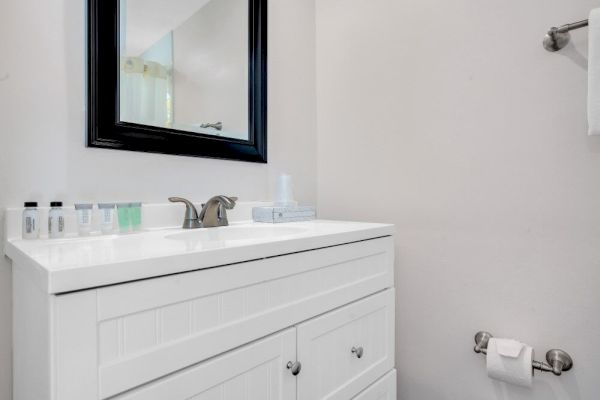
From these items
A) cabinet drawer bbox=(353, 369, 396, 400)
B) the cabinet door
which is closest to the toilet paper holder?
cabinet drawer bbox=(353, 369, 396, 400)

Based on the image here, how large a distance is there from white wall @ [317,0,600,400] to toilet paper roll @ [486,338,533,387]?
0.07m

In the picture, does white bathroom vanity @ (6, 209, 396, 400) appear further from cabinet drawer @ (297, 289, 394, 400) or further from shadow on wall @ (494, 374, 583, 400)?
shadow on wall @ (494, 374, 583, 400)

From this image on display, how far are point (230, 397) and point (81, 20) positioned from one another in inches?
39.2

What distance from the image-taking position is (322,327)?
88 cm

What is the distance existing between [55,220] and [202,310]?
1.63ft

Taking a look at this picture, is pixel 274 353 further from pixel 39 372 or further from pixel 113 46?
pixel 113 46

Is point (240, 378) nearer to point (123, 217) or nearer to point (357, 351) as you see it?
point (357, 351)

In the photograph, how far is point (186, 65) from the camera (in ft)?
3.81

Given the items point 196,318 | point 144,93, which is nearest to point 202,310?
point 196,318

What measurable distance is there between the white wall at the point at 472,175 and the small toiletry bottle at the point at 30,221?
1.07m

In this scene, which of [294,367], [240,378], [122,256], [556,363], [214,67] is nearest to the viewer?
[122,256]

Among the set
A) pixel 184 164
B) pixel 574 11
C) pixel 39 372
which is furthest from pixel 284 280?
pixel 574 11

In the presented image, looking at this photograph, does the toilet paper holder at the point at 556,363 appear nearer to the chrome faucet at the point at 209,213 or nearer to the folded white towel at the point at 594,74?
the folded white towel at the point at 594,74

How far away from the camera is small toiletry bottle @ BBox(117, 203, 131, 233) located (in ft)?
3.19
